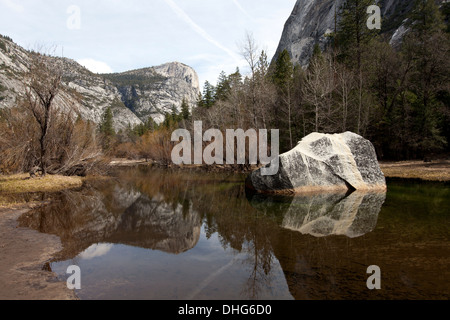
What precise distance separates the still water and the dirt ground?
0.31 meters

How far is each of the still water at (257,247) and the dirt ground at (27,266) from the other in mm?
309

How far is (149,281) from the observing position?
15.7 feet

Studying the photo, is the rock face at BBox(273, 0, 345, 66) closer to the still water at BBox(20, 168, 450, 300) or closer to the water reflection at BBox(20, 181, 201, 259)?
the still water at BBox(20, 168, 450, 300)

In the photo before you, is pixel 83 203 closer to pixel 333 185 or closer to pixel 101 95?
pixel 333 185

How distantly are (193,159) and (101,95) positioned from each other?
159056mm

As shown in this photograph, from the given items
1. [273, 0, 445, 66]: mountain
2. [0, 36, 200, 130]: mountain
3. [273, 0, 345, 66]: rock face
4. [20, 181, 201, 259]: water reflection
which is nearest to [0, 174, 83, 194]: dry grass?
[20, 181, 201, 259]: water reflection

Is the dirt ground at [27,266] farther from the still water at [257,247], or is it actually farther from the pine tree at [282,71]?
the pine tree at [282,71]

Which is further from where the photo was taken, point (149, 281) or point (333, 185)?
point (333, 185)

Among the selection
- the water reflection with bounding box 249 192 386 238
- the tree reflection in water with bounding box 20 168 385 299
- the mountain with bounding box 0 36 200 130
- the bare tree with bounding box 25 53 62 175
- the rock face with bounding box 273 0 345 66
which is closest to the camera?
the tree reflection in water with bounding box 20 168 385 299

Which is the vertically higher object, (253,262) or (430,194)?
(430,194)

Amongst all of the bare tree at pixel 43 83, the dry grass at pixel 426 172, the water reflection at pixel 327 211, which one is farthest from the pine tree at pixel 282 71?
the water reflection at pixel 327 211

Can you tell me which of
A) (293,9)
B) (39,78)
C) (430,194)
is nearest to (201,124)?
(39,78)

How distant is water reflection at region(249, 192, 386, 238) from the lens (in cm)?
777

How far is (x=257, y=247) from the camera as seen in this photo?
6516 millimetres
